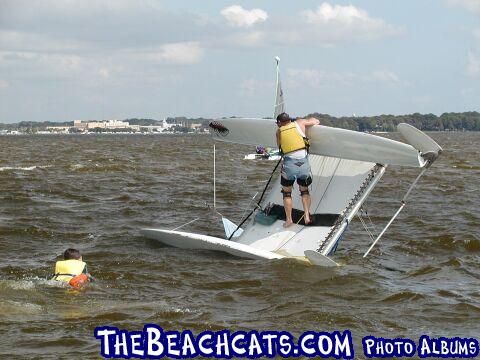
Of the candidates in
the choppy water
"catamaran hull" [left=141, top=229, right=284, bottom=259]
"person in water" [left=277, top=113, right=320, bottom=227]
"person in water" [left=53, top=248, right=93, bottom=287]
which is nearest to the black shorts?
"person in water" [left=277, top=113, right=320, bottom=227]

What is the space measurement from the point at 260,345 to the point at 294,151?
5.35 meters

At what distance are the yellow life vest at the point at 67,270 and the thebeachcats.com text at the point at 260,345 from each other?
223 centimetres

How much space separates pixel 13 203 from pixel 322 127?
1155cm

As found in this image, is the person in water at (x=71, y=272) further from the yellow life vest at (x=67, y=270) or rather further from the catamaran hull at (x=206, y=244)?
the catamaran hull at (x=206, y=244)

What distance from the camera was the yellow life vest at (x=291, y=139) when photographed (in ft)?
44.0

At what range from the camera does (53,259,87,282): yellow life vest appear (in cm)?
1116

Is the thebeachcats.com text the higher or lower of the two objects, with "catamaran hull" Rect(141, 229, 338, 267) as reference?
lower

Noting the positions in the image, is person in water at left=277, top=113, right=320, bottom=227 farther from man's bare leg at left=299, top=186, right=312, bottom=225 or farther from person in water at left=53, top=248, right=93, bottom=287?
person in water at left=53, top=248, right=93, bottom=287

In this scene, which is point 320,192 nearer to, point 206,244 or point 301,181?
point 301,181

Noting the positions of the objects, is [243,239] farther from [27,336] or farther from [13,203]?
[13,203]

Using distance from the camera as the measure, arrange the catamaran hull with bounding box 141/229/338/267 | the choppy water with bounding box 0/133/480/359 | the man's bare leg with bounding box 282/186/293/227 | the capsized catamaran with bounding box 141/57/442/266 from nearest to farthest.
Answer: the choppy water with bounding box 0/133/480/359, the catamaran hull with bounding box 141/229/338/267, the capsized catamaran with bounding box 141/57/442/266, the man's bare leg with bounding box 282/186/293/227

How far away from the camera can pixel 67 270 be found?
11.2 m

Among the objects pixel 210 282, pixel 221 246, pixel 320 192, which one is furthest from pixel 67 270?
pixel 320 192

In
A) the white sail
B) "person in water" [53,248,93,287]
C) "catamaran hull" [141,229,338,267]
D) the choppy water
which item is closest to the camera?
the choppy water
